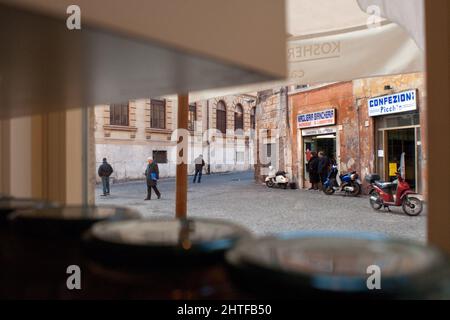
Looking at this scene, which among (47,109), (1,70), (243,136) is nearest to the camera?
(1,70)

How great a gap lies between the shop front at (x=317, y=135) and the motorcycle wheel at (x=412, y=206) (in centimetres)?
497

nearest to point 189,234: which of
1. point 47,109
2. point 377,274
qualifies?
point 377,274

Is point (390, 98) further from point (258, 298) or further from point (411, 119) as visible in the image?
point (258, 298)

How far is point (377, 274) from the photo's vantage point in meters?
0.46

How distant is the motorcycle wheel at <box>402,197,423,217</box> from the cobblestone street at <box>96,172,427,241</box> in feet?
0.38

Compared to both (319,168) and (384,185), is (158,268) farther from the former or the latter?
(319,168)

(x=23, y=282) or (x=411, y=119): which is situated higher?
(x=411, y=119)

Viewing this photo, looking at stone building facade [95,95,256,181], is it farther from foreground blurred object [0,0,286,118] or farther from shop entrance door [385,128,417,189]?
foreground blurred object [0,0,286,118]

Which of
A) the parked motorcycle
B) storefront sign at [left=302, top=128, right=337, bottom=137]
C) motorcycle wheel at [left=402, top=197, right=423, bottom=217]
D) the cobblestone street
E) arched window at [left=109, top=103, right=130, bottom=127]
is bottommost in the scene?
the cobblestone street

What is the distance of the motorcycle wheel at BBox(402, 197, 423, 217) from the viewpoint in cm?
748

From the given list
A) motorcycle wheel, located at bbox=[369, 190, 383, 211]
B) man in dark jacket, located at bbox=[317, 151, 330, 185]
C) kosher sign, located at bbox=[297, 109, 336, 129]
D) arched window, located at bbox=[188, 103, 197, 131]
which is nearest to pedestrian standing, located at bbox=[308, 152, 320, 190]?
man in dark jacket, located at bbox=[317, 151, 330, 185]

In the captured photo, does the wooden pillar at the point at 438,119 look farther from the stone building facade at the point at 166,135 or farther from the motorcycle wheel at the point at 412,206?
the stone building facade at the point at 166,135

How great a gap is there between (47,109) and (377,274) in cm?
100

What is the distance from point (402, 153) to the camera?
34.2 feet
